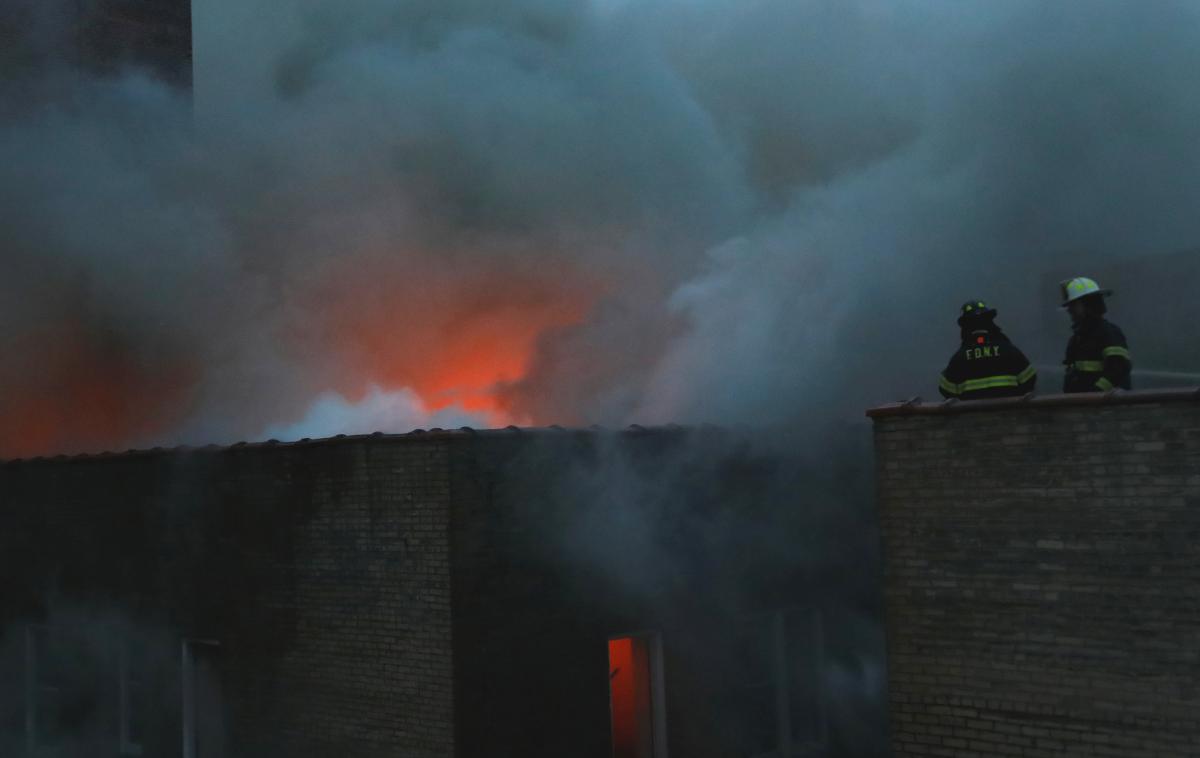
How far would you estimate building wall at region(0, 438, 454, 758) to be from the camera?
720 cm

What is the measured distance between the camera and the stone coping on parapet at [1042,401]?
476cm

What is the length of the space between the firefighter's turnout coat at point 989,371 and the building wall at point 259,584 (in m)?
2.97

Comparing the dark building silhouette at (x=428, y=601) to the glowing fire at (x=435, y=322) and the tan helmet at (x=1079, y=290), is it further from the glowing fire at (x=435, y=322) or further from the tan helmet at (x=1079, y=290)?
the glowing fire at (x=435, y=322)

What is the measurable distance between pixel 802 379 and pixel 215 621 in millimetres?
5250

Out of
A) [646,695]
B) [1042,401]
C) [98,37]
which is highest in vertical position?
[98,37]

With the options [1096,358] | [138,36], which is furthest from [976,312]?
[138,36]

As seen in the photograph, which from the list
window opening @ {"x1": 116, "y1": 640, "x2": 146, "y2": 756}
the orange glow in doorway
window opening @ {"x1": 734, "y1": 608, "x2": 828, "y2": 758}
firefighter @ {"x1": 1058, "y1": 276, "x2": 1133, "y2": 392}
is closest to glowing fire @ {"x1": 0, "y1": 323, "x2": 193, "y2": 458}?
window opening @ {"x1": 116, "y1": 640, "x2": 146, "y2": 756}

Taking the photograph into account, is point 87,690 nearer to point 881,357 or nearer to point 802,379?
point 802,379

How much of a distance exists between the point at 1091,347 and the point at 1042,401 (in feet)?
4.14

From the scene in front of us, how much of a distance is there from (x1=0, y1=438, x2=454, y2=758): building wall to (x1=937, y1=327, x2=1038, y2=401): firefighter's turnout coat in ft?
9.75

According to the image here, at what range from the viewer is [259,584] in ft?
26.9

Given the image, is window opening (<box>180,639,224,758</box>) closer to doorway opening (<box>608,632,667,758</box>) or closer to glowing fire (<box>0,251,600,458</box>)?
doorway opening (<box>608,632,667,758</box>)

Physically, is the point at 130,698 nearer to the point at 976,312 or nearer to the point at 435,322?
the point at 435,322

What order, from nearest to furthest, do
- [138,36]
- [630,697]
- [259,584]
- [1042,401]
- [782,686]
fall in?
[1042,401]
[259,584]
[630,697]
[782,686]
[138,36]
